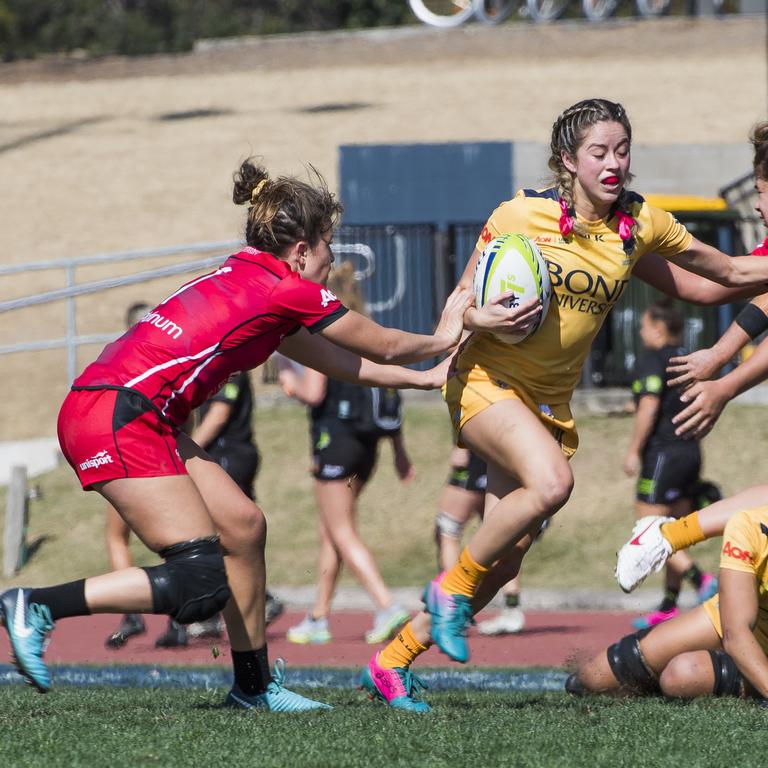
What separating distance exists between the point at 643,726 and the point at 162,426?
210cm

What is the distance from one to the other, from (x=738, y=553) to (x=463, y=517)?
4206 millimetres

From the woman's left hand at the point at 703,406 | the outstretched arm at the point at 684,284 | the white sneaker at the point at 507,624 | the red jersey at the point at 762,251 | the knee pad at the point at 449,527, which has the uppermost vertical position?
the red jersey at the point at 762,251

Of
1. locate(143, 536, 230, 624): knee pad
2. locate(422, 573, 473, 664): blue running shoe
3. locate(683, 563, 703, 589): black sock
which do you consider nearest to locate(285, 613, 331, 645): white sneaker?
locate(683, 563, 703, 589): black sock

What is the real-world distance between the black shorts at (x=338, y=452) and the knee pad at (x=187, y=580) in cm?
434

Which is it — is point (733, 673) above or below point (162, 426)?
below

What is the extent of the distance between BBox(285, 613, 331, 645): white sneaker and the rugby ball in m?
4.07

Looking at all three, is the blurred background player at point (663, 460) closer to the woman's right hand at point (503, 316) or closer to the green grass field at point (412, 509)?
the green grass field at point (412, 509)

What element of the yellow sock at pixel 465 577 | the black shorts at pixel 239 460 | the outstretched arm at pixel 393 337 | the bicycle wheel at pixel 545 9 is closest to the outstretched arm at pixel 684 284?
the outstretched arm at pixel 393 337

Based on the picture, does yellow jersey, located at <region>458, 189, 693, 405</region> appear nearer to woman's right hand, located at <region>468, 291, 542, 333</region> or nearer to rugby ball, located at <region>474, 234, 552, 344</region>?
rugby ball, located at <region>474, 234, 552, 344</region>

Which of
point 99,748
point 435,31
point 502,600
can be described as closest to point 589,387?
point 502,600

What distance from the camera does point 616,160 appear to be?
5949 mm

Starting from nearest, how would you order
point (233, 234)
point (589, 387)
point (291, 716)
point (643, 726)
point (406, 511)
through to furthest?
point (643, 726)
point (291, 716)
point (406, 511)
point (589, 387)
point (233, 234)

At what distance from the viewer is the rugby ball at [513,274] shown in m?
5.77

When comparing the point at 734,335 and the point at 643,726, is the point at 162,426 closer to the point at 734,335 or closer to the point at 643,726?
the point at 643,726
